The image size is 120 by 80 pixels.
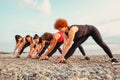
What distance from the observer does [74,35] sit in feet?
40.7

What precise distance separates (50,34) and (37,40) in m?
7.02

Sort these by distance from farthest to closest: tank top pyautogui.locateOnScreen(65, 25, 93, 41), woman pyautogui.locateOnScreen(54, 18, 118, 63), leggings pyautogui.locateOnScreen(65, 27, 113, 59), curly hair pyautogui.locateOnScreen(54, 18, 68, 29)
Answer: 1. leggings pyautogui.locateOnScreen(65, 27, 113, 59)
2. tank top pyautogui.locateOnScreen(65, 25, 93, 41)
3. woman pyautogui.locateOnScreen(54, 18, 118, 63)
4. curly hair pyautogui.locateOnScreen(54, 18, 68, 29)

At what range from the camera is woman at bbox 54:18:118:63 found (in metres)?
11.8

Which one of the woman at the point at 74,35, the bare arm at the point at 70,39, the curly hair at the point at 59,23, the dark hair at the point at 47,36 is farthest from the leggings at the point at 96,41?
the dark hair at the point at 47,36

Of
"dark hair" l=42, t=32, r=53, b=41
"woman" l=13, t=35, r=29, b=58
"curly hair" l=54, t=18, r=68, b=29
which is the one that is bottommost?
"woman" l=13, t=35, r=29, b=58

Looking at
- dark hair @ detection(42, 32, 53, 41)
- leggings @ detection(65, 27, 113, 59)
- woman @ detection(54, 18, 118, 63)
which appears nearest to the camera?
woman @ detection(54, 18, 118, 63)

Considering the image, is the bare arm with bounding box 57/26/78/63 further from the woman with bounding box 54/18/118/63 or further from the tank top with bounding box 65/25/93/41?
the tank top with bounding box 65/25/93/41

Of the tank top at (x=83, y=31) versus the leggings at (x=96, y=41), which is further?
the leggings at (x=96, y=41)

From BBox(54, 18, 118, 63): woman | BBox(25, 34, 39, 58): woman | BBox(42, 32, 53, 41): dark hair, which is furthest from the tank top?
BBox(25, 34, 39, 58): woman

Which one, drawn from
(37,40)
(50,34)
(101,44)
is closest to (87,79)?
(101,44)

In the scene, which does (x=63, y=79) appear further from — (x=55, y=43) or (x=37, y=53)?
(x=37, y=53)

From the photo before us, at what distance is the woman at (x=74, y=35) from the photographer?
11.8 m

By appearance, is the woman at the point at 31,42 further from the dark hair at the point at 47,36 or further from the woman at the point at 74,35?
the woman at the point at 74,35

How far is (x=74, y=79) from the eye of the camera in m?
8.52
